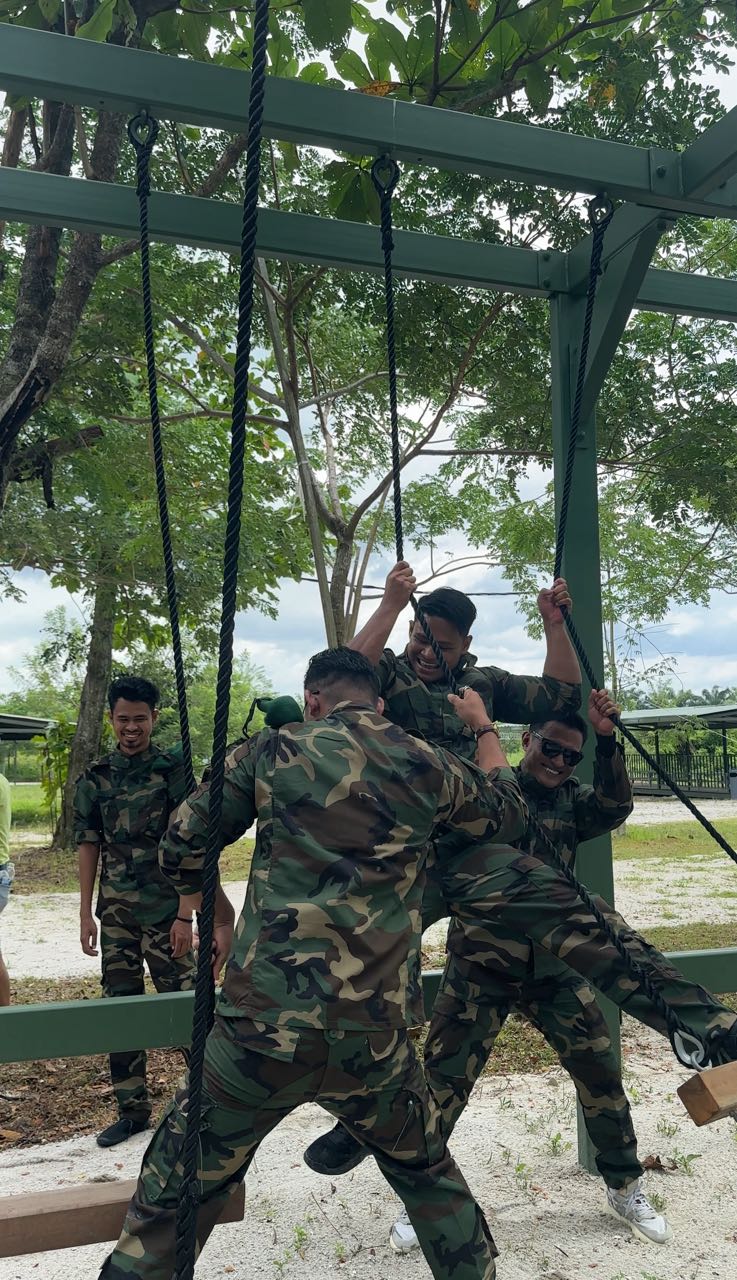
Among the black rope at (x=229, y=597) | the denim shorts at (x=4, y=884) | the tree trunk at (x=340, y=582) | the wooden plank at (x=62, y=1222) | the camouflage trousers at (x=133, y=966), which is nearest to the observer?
the black rope at (x=229, y=597)

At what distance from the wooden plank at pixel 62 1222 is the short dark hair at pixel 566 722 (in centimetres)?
170

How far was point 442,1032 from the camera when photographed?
121 inches

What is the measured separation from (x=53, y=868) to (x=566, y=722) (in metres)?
12.1

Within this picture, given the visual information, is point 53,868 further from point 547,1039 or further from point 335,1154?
point 547,1039

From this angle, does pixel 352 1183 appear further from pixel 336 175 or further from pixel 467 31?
pixel 467 31

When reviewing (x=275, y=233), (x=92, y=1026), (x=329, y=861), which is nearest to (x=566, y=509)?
(x=275, y=233)

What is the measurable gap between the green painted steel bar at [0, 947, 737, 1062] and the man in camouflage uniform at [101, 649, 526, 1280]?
92cm

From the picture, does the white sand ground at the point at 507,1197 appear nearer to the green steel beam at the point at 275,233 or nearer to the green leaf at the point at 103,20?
the green steel beam at the point at 275,233

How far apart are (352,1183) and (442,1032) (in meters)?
0.92

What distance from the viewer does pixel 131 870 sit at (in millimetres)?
4180

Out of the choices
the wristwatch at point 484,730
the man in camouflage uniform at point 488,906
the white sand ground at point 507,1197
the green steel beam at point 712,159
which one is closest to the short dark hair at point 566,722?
the man in camouflage uniform at point 488,906

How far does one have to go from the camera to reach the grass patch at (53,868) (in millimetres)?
12609

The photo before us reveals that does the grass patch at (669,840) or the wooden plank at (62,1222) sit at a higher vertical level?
the wooden plank at (62,1222)

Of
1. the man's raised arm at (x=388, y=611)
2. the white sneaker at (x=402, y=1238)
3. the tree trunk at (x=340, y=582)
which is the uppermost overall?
the tree trunk at (x=340, y=582)
